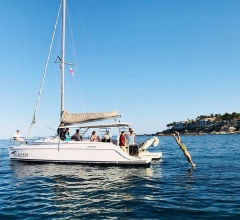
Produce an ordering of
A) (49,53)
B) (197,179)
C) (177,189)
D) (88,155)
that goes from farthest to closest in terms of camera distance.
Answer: (49,53) < (88,155) < (197,179) < (177,189)

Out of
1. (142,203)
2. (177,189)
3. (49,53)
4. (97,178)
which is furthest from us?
(49,53)

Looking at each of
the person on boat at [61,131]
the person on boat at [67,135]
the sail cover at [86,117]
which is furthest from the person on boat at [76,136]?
the sail cover at [86,117]

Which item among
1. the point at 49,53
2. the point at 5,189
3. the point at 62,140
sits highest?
the point at 49,53

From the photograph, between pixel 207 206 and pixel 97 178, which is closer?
pixel 207 206

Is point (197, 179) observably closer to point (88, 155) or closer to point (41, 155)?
point (88, 155)

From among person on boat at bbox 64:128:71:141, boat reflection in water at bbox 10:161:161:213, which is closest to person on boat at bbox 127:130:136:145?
boat reflection in water at bbox 10:161:161:213

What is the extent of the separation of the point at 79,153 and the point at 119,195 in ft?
29.2

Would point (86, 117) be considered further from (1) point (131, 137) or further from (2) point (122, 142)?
(1) point (131, 137)

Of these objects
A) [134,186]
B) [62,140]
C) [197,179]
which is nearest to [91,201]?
[134,186]

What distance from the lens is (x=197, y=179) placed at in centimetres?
1285

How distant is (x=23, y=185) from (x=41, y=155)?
7.02 metres

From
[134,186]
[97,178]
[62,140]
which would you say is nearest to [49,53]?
[62,140]

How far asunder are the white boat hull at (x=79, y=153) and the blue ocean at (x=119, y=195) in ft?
7.03

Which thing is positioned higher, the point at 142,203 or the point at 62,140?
the point at 62,140
